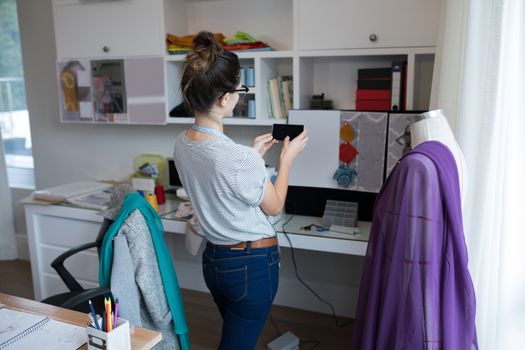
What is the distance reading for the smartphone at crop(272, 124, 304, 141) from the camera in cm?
200

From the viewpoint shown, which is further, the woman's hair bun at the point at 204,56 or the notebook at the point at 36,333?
the woman's hair bun at the point at 204,56

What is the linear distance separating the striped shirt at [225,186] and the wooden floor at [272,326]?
120 centimetres

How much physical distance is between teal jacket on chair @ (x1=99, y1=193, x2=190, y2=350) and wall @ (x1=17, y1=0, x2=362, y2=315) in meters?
1.11

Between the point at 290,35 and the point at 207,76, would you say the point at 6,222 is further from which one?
the point at 207,76

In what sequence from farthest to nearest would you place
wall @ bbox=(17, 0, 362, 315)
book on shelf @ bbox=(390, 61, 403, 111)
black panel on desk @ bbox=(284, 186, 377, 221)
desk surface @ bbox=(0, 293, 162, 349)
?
wall @ bbox=(17, 0, 362, 315)
black panel on desk @ bbox=(284, 186, 377, 221)
book on shelf @ bbox=(390, 61, 403, 111)
desk surface @ bbox=(0, 293, 162, 349)

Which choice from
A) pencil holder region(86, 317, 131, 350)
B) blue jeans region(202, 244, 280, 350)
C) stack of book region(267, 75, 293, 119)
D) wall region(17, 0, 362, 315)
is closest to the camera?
pencil holder region(86, 317, 131, 350)

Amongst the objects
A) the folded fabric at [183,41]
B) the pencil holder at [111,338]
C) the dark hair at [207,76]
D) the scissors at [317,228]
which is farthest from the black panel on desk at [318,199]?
the pencil holder at [111,338]

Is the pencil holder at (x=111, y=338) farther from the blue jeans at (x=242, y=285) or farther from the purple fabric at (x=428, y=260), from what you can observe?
the purple fabric at (x=428, y=260)

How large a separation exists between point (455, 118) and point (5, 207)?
11.7 feet

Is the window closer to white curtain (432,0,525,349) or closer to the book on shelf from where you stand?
the book on shelf

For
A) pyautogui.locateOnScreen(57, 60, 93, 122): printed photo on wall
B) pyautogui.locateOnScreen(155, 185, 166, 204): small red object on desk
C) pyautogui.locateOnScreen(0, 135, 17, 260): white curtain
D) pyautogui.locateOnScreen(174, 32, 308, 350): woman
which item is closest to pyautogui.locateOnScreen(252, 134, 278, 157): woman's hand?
pyautogui.locateOnScreen(174, 32, 308, 350): woman

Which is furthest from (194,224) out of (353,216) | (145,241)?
(353,216)

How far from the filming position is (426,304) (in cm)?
114

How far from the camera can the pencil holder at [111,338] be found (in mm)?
1136
